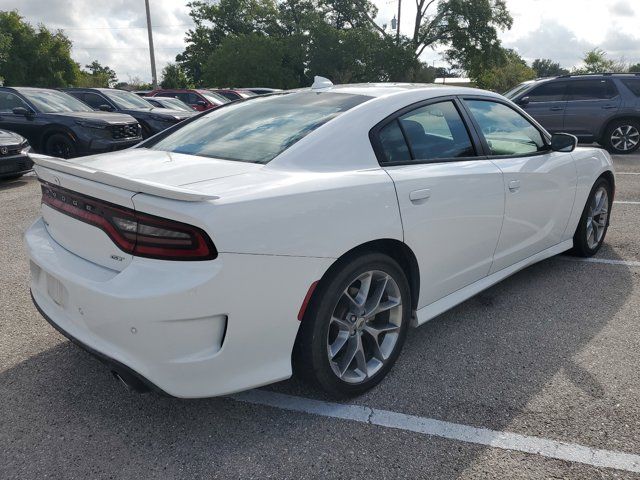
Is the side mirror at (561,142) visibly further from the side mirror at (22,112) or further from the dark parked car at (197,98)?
the dark parked car at (197,98)

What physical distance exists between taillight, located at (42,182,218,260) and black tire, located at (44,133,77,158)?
749 cm

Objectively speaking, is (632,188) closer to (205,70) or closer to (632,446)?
(632,446)

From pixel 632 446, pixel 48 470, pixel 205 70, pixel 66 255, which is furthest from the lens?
pixel 205 70

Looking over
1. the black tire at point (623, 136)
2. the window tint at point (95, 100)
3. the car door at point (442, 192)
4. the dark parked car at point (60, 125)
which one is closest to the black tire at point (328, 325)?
the car door at point (442, 192)

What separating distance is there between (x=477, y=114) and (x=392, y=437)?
211 centimetres

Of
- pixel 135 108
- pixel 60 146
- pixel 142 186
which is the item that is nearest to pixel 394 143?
pixel 142 186

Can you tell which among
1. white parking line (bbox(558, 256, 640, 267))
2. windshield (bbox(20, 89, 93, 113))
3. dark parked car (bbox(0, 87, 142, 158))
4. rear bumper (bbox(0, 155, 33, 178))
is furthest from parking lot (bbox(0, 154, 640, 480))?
windshield (bbox(20, 89, 93, 113))

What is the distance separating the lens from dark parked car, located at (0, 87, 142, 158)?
8820 millimetres

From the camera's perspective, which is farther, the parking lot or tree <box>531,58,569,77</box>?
tree <box>531,58,569,77</box>

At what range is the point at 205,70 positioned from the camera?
145 ft

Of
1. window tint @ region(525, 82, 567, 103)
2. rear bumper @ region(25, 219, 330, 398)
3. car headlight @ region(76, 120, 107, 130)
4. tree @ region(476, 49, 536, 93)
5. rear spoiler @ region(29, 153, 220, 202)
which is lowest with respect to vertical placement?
rear bumper @ region(25, 219, 330, 398)

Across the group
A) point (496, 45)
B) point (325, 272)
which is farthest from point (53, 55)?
point (325, 272)

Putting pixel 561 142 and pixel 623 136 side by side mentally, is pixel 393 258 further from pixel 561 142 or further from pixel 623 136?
pixel 623 136

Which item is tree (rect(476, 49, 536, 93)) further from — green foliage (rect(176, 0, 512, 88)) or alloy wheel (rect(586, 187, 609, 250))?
alloy wheel (rect(586, 187, 609, 250))
